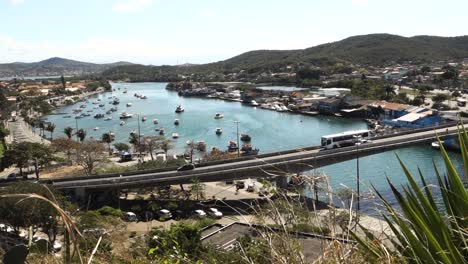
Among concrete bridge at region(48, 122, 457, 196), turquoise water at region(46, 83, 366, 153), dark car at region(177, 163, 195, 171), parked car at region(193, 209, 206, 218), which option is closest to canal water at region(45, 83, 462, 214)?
turquoise water at region(46, 83, 366, 153)

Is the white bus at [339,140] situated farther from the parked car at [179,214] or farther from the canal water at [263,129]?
the parked car at [179,214]

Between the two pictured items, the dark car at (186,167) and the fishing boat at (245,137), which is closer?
the dark car at (186,167)

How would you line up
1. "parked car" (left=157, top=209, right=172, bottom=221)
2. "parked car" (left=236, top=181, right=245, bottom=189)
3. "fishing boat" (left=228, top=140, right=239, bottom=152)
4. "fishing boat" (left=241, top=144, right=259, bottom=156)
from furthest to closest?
"fishing boat" (left=228, top=140, right=239, bottom=152)
"fishing boat" (left=241, top=144, right=259, bottom=156)
"parked car" (left=236, top=181, right=245, bottom=189)
"parked car" (left=157, top=209, right=172, bottom=221)

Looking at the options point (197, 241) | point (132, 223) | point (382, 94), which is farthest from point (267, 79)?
point (197, 241)

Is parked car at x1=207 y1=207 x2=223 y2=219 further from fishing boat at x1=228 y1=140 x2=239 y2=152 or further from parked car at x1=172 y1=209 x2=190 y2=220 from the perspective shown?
fishing boat at x1=228 y1=140 x2=239 y2=152

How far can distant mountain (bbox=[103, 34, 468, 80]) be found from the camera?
2790 inches

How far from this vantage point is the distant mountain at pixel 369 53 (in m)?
70.9

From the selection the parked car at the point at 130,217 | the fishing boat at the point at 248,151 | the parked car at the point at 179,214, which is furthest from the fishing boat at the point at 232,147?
the parked car at the point at 130,217

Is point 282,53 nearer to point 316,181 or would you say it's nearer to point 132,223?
point 132,223

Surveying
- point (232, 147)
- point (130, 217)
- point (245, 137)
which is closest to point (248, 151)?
point (232, 147)

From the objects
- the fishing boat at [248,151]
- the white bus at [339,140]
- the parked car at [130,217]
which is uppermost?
the white bus at [339,140]

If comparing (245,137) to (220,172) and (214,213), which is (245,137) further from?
(214,213)

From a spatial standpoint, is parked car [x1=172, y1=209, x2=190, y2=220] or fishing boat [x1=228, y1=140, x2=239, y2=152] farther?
fishing boat [x1=228, y1=140, x2=239, y2=152]

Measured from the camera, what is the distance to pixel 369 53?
7619 cm
